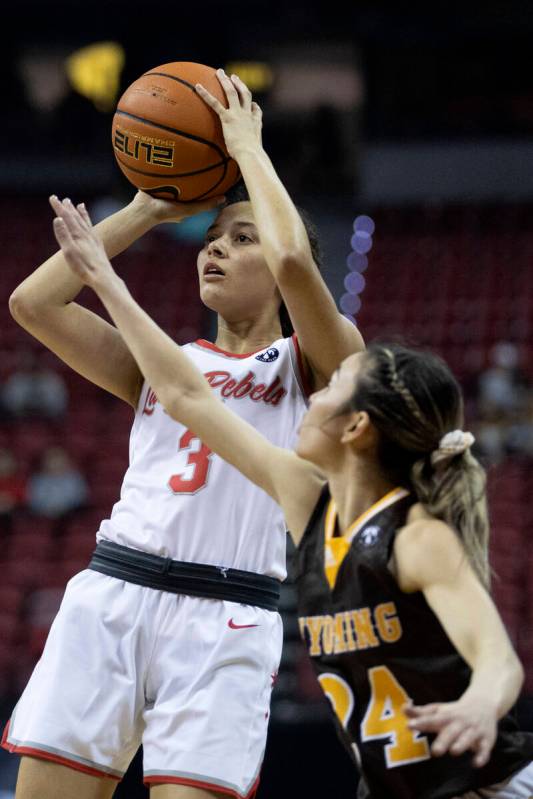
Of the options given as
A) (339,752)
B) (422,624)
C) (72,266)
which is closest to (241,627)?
(422,624)

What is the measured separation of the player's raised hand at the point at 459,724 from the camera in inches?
85.0

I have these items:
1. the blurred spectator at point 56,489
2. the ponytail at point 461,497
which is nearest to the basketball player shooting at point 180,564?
the ponytail at point 461,497

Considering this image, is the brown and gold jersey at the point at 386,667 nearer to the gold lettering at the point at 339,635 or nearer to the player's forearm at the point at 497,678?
the gold lettering at the point at 339,635

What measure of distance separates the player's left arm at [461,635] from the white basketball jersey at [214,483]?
805 millimetres

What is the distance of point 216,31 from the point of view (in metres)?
16.8

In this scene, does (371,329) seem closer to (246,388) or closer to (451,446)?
(246,388)

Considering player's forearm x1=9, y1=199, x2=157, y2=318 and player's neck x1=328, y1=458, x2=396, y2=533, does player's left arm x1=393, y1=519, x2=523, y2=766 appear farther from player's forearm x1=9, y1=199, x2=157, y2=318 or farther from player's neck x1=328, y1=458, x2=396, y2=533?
player's forearm x1=9, y1=199, x2=157, y2=318

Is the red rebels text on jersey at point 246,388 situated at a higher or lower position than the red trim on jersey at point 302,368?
lower

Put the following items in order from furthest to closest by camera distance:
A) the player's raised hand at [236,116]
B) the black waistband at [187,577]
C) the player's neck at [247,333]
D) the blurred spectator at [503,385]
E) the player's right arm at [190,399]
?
the blurred spectator at [503,385]
the player's neck at [247,333]
the player's raised hand at [236,116]
the black waistband at [187,577]
the player's right arm at [190,399]

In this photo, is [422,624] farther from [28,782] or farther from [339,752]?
[339,752]

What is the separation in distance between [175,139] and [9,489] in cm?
697

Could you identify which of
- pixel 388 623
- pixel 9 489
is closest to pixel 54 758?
pixel 388 623

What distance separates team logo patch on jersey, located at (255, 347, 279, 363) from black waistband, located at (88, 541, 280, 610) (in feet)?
1.99

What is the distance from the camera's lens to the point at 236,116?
3.41 metres
